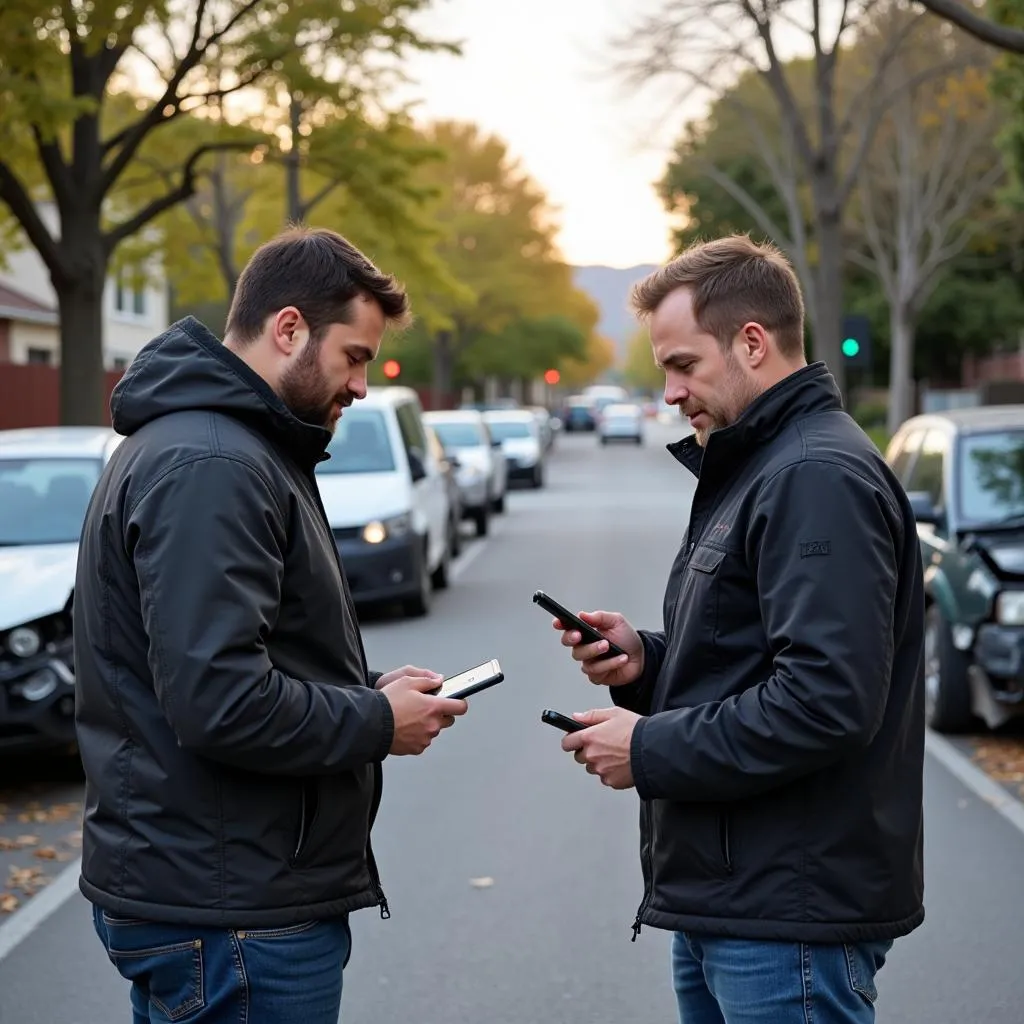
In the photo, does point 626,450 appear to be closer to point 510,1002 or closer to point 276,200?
point 276,200

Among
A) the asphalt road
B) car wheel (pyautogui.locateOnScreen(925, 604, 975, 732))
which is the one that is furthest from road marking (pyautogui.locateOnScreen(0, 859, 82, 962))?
car wheel (pyautogui.locateOnScreen(925, 604, 975, 732))

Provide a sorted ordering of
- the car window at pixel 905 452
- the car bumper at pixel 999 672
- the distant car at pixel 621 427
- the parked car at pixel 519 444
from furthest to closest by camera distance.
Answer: the distant car at pixel 621 427, the parked car at pixel 519 444, the car window at pixel 905 452, the car bumper at pixel 999 672

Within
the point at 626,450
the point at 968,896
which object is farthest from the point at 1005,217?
the point at 968,896

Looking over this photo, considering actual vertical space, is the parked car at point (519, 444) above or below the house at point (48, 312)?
below

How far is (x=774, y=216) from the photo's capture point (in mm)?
49656

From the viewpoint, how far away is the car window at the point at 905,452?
10.8 m

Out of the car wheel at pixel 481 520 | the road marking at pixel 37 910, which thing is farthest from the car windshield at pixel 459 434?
the road marking at pixel 37 910

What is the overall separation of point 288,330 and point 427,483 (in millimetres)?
12891

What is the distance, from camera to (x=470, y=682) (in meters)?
3.03

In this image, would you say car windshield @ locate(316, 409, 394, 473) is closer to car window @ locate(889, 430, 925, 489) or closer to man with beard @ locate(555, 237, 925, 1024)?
car window @ locate(889, 430, 925, 489)

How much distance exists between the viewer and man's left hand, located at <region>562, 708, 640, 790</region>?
2.83 metres

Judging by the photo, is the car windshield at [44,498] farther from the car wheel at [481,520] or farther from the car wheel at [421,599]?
the car wheel at [481,520]

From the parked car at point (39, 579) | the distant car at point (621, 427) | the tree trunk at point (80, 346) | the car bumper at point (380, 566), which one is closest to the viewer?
the parked car at point (39, 579)

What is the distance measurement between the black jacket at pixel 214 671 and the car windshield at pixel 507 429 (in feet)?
112
